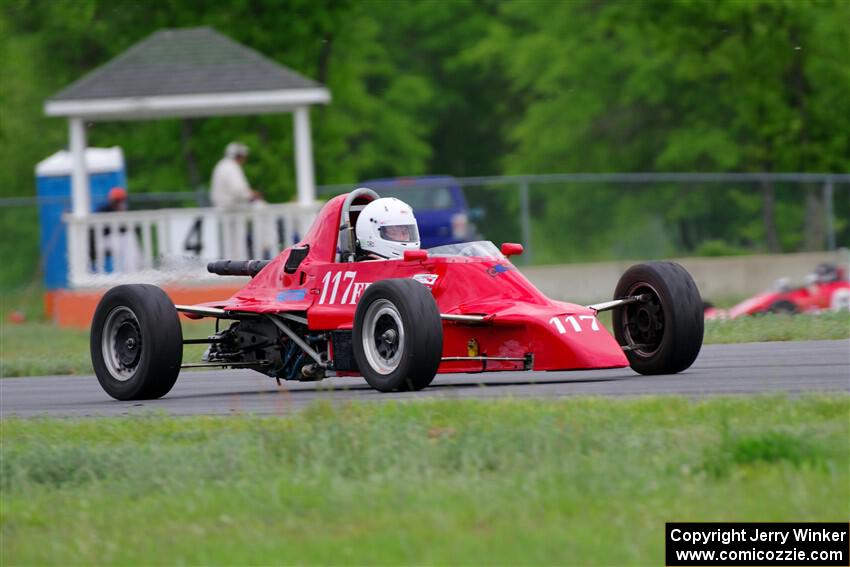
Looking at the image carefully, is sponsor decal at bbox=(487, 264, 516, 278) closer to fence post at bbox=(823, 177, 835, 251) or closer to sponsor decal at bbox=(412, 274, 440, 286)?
sponsor decal at bbox=(412, 274, 440, 286)

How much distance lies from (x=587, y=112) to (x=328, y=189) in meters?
12.3

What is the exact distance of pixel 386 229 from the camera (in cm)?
1261

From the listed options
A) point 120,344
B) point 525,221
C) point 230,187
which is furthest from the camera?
point 525,221

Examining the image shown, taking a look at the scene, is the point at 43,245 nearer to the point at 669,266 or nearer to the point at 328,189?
the point at 328,189

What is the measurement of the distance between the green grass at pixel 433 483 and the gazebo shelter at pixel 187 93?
16.4m

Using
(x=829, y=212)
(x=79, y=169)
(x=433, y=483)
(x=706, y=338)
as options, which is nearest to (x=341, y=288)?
(x=706, y=338)

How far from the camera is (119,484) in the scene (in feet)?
27.0

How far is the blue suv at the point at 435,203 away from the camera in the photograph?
30609 mm

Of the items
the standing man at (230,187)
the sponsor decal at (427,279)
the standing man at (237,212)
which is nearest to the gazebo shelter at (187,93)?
the standing man at (237,212)

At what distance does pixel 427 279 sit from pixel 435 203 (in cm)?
1927

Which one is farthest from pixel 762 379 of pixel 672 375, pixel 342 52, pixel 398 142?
pixel 398 142

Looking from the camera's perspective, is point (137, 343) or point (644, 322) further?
point (137, 343)

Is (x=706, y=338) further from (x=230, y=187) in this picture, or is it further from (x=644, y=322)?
(x=230, y=187)

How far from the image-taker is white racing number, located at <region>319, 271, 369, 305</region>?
12344 mm
